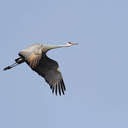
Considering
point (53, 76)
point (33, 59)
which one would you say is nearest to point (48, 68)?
point (53, 76)

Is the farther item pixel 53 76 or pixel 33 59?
pixel 53 76

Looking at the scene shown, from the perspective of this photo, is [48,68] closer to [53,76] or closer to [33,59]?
[53,76]

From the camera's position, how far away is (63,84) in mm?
40344

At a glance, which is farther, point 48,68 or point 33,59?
point 48,68

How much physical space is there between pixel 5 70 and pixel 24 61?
7.15ft

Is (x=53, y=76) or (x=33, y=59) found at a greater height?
(x=33, y=59)

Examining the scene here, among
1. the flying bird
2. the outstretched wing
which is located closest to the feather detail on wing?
the flying bird

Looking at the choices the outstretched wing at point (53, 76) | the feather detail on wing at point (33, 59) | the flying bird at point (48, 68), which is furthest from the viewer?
the outstretched wing at point (53, 76)

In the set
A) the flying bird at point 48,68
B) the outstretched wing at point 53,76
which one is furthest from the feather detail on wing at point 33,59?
the outstretched wing at point 53,76

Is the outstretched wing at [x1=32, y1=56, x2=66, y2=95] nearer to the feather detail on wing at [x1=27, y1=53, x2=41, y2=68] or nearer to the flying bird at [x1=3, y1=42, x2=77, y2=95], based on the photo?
the flying bird at [x1=3, y1=42, x2=77, y2=95]

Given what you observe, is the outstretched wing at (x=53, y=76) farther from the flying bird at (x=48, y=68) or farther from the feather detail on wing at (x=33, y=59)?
the feather detail on wing at (x=33, y=59)

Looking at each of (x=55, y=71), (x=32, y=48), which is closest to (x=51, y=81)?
(x=55, y=71)

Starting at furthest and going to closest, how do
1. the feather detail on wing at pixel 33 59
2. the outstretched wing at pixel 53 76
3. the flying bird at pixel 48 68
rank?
1. the outstretched wing at pixel 53 76
2. the flying bird at pixel 48 68
3. the feather detail on wing at pixel 33 59

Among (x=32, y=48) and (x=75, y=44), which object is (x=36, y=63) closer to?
(x=32, y=48)
